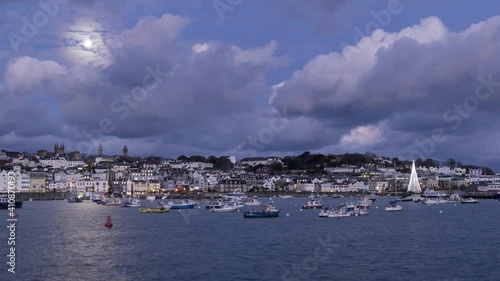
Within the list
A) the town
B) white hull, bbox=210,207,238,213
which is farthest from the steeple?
white hull, bbox=210,207,238,213

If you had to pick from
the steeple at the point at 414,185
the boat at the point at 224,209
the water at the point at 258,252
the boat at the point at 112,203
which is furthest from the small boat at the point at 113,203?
the steeple at the point at 414,185

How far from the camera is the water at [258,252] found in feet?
70.9

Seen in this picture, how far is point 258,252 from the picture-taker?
27.0 m

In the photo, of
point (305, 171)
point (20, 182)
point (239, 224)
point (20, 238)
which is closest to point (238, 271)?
point (20, 238)

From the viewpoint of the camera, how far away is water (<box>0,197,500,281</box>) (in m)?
21.6

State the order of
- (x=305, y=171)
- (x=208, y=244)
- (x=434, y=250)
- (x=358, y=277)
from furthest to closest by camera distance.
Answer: (x=305, y=171)
(x=208, y=244)
(x=434, y=250)
(x=358, y=277)

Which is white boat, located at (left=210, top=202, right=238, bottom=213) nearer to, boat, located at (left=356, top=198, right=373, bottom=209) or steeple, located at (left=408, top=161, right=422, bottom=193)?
boat, located at (left=356, top=198, right=373, bottom=209)

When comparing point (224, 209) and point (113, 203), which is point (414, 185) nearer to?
point (113, 203)

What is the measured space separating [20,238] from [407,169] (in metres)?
173

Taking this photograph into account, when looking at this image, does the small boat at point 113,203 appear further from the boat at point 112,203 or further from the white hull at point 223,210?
the white hull at point 223,210

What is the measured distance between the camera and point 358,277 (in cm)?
2058

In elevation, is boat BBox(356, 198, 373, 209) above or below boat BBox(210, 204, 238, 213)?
above

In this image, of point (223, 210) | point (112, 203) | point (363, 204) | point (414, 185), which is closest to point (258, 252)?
point (223, 210)

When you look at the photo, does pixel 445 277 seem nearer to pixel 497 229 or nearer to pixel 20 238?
pixel 497 229
